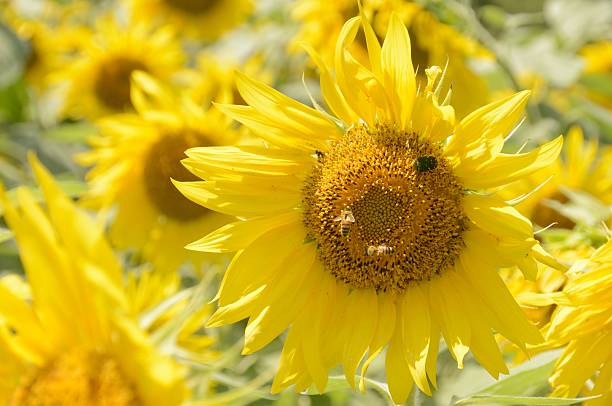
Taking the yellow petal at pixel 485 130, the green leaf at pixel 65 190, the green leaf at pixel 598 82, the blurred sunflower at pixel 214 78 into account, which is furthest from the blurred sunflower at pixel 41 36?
the yellow petal at pixel 485 130

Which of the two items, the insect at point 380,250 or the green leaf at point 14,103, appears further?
the green leaf at point 14,103

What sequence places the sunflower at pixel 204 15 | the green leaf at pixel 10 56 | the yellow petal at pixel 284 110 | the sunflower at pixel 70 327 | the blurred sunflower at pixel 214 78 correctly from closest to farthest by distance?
the sunflower at pixel 70 327, the yellow petal at pixel 284 110, the green leaf at pixel 10 56, the blurred sunflower at pixel 214 78, the sunflower at pixel 204 15

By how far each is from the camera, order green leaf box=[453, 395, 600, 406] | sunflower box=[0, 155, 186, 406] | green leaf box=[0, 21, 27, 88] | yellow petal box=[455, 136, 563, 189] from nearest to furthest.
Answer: sunflower box=[0, 155, 186, 406]
green leaf box=[453, 395, 600, 406]
yellow petal box=[455, 136, 563, 189]
green leaf box=[0, 21, 27, 88]

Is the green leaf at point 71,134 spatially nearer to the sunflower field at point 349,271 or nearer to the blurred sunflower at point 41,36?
the sunflower field at point 349,271

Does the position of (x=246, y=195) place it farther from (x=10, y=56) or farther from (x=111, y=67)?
(x=111, y=67)

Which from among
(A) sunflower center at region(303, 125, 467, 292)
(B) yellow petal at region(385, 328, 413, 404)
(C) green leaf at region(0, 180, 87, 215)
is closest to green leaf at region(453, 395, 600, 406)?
(B) yellow petal at region(385, 328, 413, 404)

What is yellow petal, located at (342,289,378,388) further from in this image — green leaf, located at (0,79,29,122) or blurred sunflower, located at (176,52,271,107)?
green leaf, located at (0,79,29,122)

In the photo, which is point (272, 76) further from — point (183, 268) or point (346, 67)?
point (346, 67)
